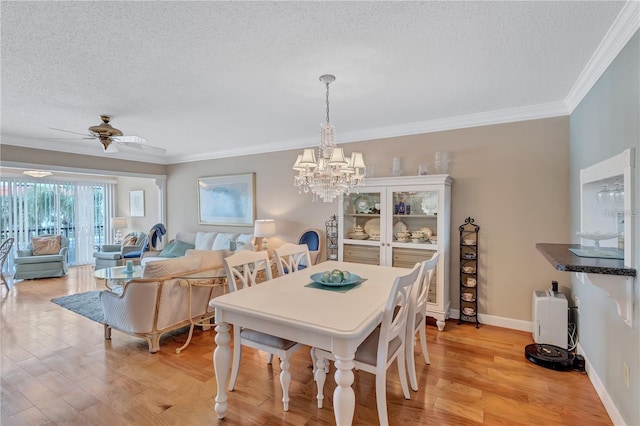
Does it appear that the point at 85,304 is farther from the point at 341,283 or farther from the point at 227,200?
the point at 341,283

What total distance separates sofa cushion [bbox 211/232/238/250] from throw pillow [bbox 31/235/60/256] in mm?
3461

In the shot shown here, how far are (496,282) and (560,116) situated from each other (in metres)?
1.82

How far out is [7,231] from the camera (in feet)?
20.5

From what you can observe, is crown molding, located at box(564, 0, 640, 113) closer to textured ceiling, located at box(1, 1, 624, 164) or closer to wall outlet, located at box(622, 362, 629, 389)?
textured ceiling, located at box(1, 1, 624, 164)

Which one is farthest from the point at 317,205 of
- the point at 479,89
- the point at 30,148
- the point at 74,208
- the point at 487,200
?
the point at 74,208

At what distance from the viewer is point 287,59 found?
210cm

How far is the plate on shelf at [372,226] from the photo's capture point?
3781 mm

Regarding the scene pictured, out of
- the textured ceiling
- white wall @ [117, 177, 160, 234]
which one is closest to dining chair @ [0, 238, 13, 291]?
white wall @ [117, 177, 160, 234]

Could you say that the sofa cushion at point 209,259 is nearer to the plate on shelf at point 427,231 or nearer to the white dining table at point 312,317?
the white dining table at point 312,317

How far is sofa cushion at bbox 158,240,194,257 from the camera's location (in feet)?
18.4

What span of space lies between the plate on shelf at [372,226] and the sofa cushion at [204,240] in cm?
306

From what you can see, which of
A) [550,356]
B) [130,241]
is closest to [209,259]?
[550,356]

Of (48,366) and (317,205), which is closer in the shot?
(48,366)

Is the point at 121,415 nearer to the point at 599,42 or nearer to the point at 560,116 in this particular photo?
the point at 599,42
